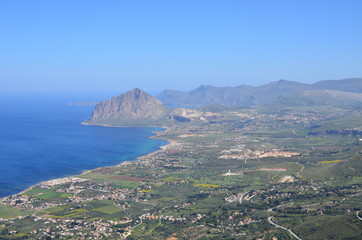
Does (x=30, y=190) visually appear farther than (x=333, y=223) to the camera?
Yes

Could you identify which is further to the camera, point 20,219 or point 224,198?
point 224,198

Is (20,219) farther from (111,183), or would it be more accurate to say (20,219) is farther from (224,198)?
(224,198)

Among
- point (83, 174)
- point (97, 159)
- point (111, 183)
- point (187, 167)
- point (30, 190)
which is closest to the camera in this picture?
point (30, 190)

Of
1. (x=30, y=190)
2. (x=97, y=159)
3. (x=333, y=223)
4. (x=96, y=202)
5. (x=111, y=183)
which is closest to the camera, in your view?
(x=333, y=223)

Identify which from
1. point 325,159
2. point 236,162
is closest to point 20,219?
point 236,162

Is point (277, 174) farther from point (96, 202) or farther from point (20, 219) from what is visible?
point (20, 219)

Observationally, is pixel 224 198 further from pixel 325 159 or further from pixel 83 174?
pixel 325 159

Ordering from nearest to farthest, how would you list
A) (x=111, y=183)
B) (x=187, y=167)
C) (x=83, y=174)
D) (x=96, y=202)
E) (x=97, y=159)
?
(x=96, y=202)
(x=111, y=183)
(x=83, y=174)
(x=187, y=167)
(x=97, y=159)

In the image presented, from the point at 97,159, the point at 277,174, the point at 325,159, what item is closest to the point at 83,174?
the point at 97,159

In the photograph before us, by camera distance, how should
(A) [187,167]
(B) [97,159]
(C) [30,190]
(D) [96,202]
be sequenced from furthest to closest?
(B) [97,159] < (A) [187,167] < (C) [30,190] < (D) [96,202]
